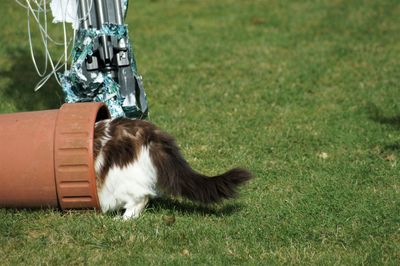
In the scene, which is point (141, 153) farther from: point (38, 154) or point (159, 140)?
point (38, 154)

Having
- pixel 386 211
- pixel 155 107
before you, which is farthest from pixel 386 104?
pixel 386 211

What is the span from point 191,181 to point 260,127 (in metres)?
2.78

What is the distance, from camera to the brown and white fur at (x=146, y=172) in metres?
5.21

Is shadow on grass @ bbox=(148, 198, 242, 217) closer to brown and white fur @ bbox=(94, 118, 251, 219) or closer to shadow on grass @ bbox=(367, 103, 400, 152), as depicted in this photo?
brown and white fur @ bbox=(94, 118, 251, 219)

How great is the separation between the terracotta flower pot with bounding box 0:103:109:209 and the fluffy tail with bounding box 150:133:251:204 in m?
0.49

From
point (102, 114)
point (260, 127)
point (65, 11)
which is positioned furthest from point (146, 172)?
point (260, 127)

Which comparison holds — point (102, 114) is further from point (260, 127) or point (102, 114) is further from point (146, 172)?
point (260, 127)

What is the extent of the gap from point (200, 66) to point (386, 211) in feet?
17.0

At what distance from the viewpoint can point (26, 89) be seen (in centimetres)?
898

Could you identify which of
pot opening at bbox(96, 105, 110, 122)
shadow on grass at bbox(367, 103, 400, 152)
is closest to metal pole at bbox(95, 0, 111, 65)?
pot opening at bbox(96, 105, 110, 122)

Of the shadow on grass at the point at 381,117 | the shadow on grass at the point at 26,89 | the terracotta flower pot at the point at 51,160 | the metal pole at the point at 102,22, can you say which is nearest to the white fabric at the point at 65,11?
the metal pole at the point at 102,22

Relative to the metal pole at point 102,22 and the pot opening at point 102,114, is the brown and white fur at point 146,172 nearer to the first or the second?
the pot opening at point 102,114

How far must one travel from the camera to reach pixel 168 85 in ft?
31.0

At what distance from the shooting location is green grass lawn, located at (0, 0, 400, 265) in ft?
16.2
